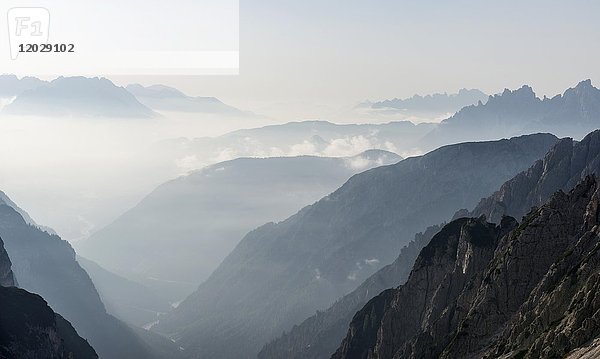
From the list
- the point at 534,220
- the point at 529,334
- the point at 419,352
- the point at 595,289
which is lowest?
the point at 419,352

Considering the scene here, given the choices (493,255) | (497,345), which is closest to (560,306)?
(497,345)

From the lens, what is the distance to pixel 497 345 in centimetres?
14300

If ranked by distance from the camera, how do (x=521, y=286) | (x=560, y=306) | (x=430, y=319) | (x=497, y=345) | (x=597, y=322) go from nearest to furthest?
(x=597, y=322), (x=560, y=306), (x=497, y=345), (x=521, y=286), (x=430, y=319)

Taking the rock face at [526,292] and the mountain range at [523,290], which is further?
the mountain range at [523,290]

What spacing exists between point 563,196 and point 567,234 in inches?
459

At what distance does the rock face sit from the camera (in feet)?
409

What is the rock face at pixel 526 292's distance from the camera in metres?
125

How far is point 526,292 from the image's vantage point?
157500mm

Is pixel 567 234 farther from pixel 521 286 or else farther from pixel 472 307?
pixel 472 307

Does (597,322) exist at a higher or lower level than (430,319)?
higher

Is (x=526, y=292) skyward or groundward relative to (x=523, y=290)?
groundward

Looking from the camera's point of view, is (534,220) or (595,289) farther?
(534,220)

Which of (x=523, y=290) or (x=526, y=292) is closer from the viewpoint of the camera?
(x=526, y=292)

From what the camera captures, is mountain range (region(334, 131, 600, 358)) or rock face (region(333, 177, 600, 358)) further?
mountain range (region(334, 131, 600, 358))
